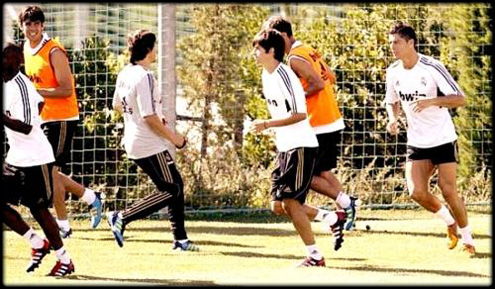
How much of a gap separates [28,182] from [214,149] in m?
5.23

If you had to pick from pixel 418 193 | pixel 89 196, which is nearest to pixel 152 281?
pixel 418 193

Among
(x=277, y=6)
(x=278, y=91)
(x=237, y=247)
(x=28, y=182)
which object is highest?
(x=277, y=6)

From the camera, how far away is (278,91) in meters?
8.62

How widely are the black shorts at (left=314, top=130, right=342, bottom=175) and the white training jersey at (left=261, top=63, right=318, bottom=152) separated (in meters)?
1.51

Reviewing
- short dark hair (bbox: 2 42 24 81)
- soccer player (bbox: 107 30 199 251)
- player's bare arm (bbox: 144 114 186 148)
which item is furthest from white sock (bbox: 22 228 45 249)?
player's bare arm (bbox: 144 114 186 148)

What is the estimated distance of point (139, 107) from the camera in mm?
9594

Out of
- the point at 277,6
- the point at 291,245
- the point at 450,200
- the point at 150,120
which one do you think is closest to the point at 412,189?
the point at 450,200

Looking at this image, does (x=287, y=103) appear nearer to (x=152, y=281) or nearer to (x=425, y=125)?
(x=425, y=125)

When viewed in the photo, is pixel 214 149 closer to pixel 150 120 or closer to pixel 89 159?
pixel 89 159

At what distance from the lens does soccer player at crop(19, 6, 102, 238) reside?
10.0 metres

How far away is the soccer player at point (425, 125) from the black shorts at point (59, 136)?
2.81 metres

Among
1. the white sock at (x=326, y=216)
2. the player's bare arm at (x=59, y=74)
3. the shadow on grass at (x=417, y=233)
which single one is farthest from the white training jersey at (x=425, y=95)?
the player's bare arm at (x=59, y=74)

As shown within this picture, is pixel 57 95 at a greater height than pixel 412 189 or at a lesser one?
greater

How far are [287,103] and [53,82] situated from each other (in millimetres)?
2495
